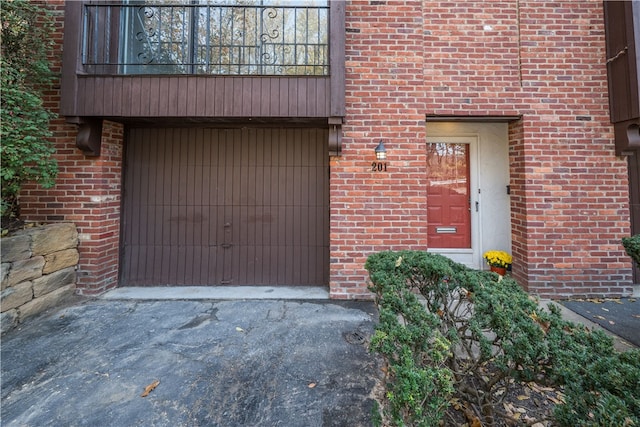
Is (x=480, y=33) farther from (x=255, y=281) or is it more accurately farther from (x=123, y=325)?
(x=123, y=325)

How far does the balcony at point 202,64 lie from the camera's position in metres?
3.55

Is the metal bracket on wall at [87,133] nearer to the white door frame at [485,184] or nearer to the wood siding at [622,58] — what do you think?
the white door frame at [485,184]

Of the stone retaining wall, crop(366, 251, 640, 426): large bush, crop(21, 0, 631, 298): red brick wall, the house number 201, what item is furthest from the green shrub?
the stone retaining wall

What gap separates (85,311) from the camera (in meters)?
3.41

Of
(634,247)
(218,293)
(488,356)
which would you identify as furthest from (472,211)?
(218,293)

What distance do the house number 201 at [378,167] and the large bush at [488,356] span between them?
1860 mm

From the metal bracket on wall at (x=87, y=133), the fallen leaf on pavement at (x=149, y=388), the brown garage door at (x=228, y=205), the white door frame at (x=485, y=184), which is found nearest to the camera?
the fallen leaf on pavement at (x=149, y=388)

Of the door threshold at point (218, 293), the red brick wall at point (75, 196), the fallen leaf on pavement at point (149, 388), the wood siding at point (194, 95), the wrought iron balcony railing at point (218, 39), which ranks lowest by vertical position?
the fallen leaf on pavement at point (149, 388)

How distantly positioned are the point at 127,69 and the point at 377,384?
485cm

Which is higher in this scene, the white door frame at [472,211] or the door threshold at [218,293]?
the white door frame at [472,211]

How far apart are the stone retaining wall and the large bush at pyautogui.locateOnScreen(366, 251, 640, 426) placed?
3.60m

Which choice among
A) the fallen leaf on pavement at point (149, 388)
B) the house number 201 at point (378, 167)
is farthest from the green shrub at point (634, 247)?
the fallen leaf on pavement at point (149, 388)

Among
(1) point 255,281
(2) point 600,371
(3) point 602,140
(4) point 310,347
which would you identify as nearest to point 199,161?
(1) point 255,281

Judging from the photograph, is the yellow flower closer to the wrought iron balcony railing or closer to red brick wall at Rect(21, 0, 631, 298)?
red brick wall at Rect(21, 0, 631, 298)
